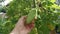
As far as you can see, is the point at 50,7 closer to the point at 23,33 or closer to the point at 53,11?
the point at 53,11

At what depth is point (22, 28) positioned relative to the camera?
480 millimetres

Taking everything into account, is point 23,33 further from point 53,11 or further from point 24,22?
point 53,11

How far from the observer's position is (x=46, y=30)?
558mm

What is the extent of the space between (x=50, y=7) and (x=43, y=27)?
0.23 feet

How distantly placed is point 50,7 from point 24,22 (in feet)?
0.37

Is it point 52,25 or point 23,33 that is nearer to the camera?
point 23,33

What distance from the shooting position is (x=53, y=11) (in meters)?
0.56

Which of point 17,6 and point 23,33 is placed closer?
point 23,33

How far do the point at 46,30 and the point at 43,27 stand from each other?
0.07 feet

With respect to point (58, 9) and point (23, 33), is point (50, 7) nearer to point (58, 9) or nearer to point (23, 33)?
point (58, 9)

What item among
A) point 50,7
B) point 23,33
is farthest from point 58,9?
point 23,33

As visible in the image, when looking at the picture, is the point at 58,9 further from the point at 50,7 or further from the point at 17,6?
the point at 17,6

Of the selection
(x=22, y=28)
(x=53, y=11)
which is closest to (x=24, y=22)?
(x=22, y=28)

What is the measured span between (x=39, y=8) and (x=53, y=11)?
0.07 m
